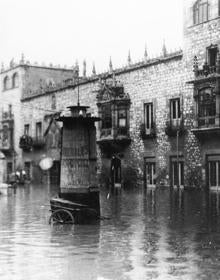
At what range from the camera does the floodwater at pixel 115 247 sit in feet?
25.9

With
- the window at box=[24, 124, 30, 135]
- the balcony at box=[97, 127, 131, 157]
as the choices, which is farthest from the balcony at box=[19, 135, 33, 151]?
the balcony at box=[97, 127, 131, 157]

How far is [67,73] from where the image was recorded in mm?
52438

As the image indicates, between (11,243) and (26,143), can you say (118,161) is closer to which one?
(26,143)

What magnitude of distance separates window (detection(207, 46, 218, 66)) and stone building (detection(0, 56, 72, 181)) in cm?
2120

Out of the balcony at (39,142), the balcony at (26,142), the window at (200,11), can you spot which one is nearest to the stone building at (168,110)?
the window at (200,11)

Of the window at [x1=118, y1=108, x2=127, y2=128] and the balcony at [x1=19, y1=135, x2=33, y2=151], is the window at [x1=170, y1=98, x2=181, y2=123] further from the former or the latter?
the balcony at [x1=19, y1=135, x2=33, y2=151]

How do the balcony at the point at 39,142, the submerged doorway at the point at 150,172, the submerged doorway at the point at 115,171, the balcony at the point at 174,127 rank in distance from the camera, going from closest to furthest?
the balcony at the point at 174,127
the submerged doorway at the point at 150,172
the submerged doorway at the point at 115,171
the balcony at the point at 39,142

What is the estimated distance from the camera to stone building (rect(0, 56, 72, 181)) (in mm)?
49456

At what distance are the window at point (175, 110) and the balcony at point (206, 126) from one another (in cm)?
209

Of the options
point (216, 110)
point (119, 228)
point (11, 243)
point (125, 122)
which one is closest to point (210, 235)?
point (119, 228)

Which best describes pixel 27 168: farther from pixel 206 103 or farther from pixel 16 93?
pixel 206 103

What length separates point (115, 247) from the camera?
1013 cm

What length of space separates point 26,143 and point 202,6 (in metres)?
22.3

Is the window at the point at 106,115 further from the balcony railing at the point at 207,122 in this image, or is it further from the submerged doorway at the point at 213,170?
the submerged doorway at the point at 213,170
